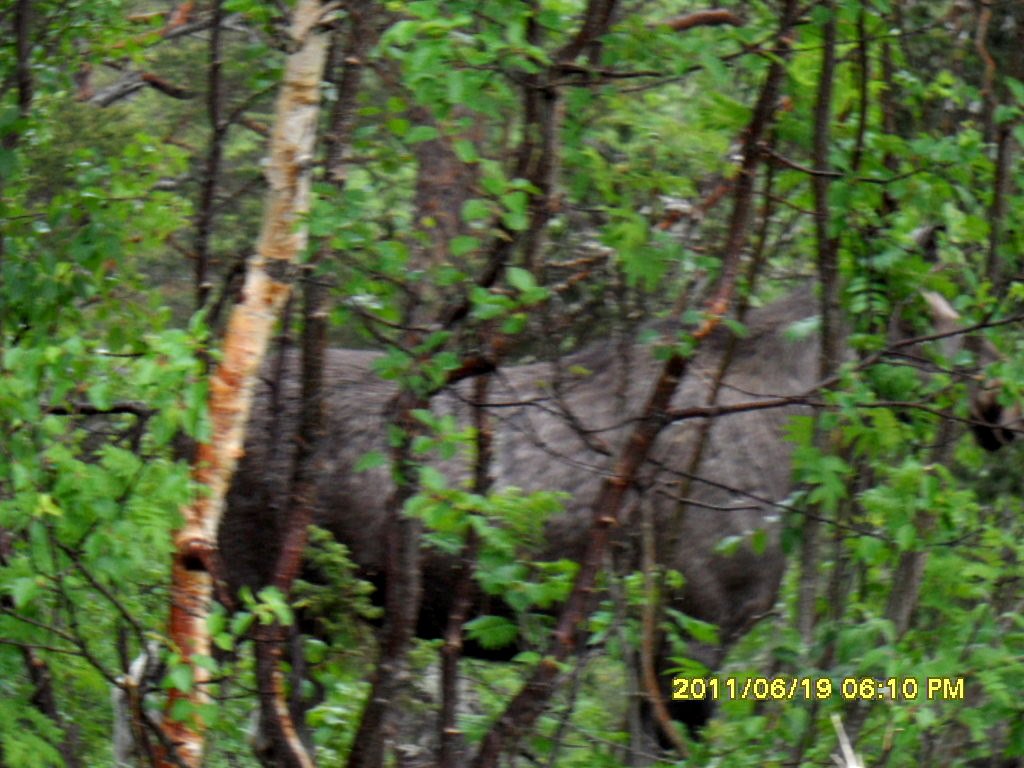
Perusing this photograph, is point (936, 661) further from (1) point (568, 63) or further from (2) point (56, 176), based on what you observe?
(2) point (56, 176)

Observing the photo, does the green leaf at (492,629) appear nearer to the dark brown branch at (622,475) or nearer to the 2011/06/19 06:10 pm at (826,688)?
the dark brown branch at (622,475)

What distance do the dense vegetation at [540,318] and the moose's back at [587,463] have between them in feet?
2.78

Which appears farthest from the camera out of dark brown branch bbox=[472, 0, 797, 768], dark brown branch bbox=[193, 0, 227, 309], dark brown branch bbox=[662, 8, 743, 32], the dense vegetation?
dark brown branch bbox=[662, 8, 743, 32]

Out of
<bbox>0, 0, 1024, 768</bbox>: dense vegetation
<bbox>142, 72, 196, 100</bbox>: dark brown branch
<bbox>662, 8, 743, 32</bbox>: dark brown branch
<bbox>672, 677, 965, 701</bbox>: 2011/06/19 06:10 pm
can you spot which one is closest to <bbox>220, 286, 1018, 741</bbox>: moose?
<bbox>0, 0, 1024, 768</bbox>: dense vegetation

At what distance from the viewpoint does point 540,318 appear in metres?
4.04

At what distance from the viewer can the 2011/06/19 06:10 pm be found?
12.1ft

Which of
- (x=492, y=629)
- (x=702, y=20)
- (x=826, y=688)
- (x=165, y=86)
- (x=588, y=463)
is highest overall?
(x=165, y=86)

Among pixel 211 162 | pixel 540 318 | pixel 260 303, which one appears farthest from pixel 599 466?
pixel 260 303

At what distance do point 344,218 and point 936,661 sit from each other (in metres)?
2.00

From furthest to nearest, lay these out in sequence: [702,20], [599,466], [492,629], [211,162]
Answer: [599,466], [702,20], [211,162], [492,629]

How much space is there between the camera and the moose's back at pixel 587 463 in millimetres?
5418

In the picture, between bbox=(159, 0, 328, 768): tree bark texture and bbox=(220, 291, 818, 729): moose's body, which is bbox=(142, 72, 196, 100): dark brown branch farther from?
bbox=(159, 0, 328, 768): tree bark texture

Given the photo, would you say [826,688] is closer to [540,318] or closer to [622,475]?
[622,475]

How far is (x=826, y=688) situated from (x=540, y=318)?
1.34 meters
